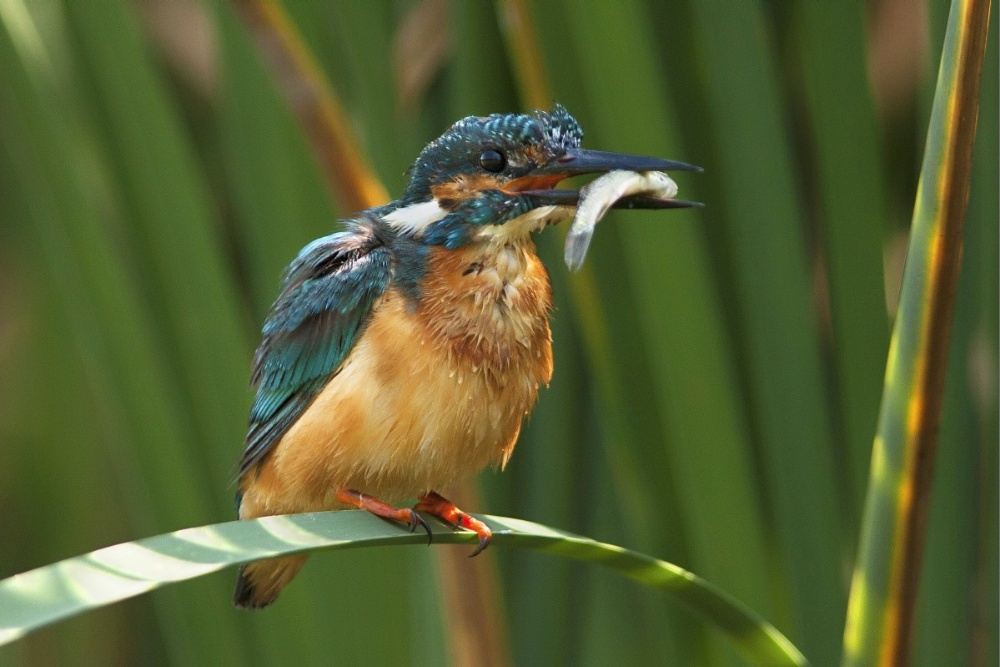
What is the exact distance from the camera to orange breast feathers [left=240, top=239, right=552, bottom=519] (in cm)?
144

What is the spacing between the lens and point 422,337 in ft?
4.81

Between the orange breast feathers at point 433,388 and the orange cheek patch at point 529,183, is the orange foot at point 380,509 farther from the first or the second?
the orange cheek patch at point 529,183

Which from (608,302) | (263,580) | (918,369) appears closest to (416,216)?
(608,302)

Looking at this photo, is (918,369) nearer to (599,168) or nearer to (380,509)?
(599,168)

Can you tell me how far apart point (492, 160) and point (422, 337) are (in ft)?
0.94

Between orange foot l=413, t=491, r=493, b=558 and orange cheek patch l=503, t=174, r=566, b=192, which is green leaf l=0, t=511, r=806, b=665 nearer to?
orange foot l=413, t=491, r=493, b=558

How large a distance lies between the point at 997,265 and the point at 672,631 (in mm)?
735

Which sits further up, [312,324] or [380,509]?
[312,324]

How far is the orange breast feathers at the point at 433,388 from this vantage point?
1.44m

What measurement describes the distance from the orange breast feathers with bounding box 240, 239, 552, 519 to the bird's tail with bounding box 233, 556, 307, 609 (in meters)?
0.11

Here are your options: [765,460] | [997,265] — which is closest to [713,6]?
[997,265]

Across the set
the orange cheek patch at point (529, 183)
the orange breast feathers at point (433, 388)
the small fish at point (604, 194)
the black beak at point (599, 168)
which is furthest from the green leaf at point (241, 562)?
the orange cheek patch at point (529, 183)

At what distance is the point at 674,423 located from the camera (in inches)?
62.6

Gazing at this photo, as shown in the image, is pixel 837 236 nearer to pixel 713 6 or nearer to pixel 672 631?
pixel 713 6
